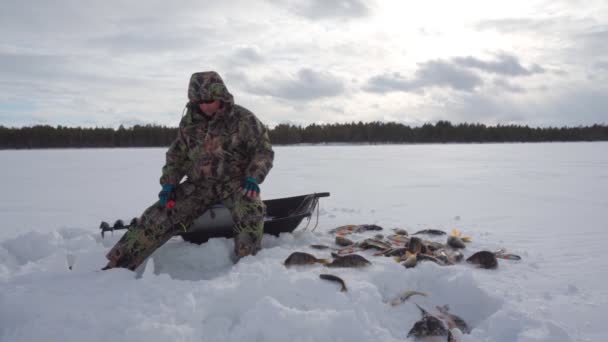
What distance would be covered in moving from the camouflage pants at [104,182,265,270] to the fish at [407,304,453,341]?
1556 millimetres

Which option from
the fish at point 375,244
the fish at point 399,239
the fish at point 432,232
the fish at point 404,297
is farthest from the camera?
the fish at point 432,232

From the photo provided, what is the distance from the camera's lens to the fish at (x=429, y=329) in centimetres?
226

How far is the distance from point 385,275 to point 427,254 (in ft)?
2.44

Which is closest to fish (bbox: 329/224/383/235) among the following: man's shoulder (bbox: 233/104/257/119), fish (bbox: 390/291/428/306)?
man's shoulder (bbox: 233/104/257/119)

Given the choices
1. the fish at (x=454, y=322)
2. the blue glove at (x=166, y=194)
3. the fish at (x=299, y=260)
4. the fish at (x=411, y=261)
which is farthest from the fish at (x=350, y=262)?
the blue glove at (x=166, y=194)

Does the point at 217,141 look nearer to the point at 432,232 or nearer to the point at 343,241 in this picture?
the point at 343,241

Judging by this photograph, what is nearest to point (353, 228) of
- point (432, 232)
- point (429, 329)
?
point (432, 232)

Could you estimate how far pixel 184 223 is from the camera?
3.70m

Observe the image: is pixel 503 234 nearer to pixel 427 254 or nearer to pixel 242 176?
pixel 427 254

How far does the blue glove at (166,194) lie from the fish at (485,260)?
2.42 m

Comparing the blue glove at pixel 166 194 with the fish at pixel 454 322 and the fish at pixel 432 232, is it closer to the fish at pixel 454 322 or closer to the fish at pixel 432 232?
the fish at pixel 454 322

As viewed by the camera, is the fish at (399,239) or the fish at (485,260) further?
the fish at (399,239)

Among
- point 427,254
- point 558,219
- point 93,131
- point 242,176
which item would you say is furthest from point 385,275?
point 93,131

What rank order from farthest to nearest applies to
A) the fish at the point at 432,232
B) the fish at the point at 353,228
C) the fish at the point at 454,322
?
the fish at the point at 353,228 → the fish at the point at 432,232 → the fish at the point at 454,322
